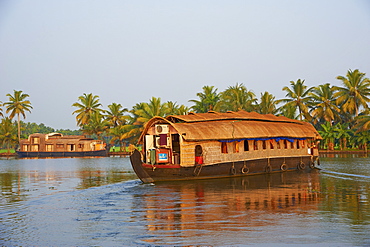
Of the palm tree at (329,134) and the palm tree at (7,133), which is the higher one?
the palm tree at (7,133)

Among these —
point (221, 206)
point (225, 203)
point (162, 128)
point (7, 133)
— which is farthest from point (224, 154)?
point (7, 133)

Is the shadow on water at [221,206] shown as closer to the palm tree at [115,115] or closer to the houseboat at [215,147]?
the houseboat at [215,147]

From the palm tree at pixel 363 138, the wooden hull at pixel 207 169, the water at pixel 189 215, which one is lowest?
the water at pixel 189 215

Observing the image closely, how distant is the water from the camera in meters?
8.89

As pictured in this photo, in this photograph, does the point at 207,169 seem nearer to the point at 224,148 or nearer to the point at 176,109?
the point at 224,148

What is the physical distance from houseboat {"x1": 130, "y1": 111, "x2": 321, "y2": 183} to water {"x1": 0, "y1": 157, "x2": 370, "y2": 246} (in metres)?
1.10

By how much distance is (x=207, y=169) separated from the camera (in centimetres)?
2016

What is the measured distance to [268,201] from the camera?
544 inches

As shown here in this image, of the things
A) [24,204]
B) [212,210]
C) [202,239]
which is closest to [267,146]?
[212,210]

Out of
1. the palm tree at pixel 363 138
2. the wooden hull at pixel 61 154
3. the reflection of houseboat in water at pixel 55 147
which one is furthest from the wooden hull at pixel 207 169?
the reflection of houseboat in water at pixel 55 147

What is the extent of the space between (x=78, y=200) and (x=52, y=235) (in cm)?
548

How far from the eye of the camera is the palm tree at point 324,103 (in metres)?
50.8

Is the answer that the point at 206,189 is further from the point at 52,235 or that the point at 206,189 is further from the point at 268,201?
the point at 52,235

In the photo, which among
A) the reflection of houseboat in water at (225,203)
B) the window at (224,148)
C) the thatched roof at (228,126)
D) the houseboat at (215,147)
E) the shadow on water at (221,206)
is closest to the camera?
the shadow on water at (221,206)
